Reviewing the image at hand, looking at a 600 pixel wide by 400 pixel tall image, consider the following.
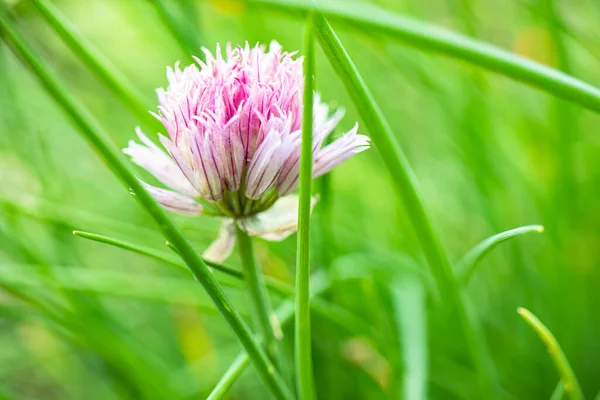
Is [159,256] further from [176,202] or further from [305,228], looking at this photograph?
[305,228]

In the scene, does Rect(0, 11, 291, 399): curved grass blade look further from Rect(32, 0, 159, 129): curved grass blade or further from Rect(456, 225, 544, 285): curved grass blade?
Rect(456, 225, 544, 285): curved grass blade

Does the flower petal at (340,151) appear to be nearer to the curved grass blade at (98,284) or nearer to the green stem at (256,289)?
the green stem at (256,289)

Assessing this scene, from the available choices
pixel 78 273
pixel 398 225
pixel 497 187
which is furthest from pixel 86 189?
pixel 497 187

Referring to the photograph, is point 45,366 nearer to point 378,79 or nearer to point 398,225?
point 398,225

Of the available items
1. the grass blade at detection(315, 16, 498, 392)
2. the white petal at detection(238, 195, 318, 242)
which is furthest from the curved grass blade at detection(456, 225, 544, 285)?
the white petal at detection(238, 195, 318, 242)

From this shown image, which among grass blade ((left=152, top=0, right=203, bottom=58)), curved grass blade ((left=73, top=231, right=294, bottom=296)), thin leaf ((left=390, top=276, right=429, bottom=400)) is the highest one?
grass blade ((left=152, top=0, right=203, bottom=58))
